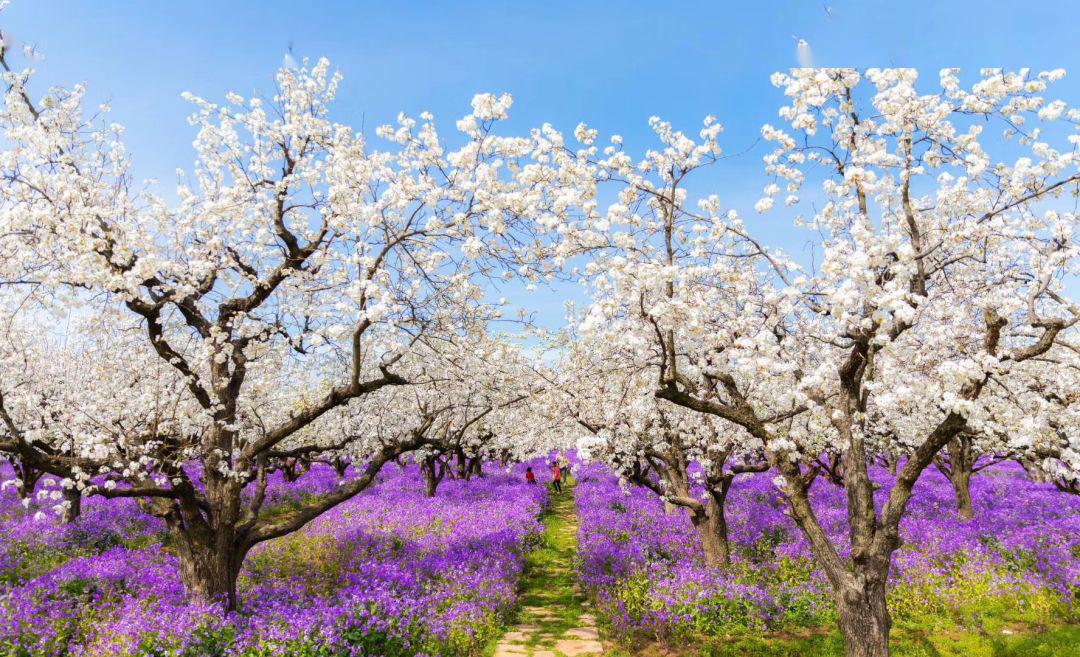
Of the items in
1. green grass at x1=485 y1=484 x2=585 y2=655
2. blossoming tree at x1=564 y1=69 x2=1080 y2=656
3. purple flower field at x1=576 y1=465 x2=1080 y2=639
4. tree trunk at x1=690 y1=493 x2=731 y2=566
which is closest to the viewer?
blossoming tree at x1=564 y1=69 x2=1080 y2=656

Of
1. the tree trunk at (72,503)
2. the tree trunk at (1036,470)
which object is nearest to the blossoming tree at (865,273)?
the tree trunk at (1036,470)

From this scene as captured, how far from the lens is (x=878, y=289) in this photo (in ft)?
22.7

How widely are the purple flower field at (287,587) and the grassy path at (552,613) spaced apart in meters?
0.63

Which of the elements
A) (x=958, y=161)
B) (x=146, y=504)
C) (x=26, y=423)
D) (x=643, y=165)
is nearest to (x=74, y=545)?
(x=26, y=423)

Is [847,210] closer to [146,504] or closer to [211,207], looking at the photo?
[211,207]

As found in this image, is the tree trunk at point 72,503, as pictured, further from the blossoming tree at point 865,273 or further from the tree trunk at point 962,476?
the tree trunk at point 962,476

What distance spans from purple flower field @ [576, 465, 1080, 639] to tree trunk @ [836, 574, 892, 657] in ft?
16.8

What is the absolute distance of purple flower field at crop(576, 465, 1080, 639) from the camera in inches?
513

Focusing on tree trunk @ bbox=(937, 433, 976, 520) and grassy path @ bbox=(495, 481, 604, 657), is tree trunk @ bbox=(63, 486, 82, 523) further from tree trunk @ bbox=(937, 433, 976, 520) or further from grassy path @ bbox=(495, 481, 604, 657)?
tree trunk @ bbox=(937, 433, 976, 520)

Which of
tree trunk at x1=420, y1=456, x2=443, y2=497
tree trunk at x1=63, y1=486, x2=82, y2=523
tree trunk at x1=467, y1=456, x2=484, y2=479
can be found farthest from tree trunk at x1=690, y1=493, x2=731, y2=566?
tree trunk at x1=467, y1=456, x2=484, y2=479

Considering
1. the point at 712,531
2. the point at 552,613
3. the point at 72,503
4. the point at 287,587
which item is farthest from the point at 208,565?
the point at 72,503

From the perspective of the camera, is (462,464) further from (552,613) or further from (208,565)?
(208,565)

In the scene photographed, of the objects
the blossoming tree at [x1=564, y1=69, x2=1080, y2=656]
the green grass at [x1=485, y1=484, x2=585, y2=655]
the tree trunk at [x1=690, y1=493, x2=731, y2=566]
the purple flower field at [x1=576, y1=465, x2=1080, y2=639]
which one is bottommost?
the green grass at [x1=485, y1=484, x2=585, y2=655]

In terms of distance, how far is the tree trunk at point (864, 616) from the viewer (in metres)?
7.95
